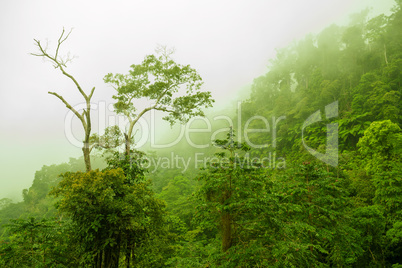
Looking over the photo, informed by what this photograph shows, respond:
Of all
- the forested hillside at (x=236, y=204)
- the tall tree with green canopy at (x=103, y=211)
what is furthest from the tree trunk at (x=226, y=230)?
the tall tree with green canopy at (x=103, y=211)

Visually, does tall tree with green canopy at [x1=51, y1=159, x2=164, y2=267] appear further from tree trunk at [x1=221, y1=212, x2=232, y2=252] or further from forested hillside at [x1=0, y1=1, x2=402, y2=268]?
tree trunk at [x1=221, y1=212, x2=232, y2=252]

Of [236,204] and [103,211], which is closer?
[236,204]

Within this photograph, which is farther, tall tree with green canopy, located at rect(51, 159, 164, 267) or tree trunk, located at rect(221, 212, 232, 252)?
tree trunk, located at rect(221, 212, 232, 252)

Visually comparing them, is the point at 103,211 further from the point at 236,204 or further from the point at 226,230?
the point at 236,204

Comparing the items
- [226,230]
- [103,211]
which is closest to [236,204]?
[226,230]

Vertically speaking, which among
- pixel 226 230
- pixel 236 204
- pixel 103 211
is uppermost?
pixel 236 204

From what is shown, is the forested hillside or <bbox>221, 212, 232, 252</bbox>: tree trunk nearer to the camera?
the forested hillside

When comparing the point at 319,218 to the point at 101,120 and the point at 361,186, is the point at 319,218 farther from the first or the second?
the point at 101,120

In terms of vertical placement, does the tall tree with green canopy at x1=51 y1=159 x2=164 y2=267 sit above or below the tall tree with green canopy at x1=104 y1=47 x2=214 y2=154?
below

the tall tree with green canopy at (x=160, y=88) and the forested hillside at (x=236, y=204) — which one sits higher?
the tall tree with green canopy at (x=160, y=88)

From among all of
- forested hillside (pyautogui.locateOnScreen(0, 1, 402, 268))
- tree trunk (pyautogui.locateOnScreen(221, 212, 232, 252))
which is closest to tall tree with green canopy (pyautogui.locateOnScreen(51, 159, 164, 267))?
forested hillside (pyautogui.locateOnScreen(0, 1, 402, 268))

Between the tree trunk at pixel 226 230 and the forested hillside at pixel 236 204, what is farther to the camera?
the tree trunk at pixel 226 230

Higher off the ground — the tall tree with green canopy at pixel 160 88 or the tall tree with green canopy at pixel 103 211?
the tall tree with green canopy at pixel 160 88

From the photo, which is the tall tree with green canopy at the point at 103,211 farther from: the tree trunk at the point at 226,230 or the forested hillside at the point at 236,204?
the tree trunk at the point at 226,230
